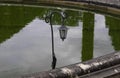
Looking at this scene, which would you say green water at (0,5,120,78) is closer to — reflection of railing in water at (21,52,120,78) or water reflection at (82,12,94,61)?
water reflection at (82,12,94,61)

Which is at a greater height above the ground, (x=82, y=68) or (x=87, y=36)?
(x=82, y=68)

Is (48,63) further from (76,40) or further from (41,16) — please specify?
(41,16)

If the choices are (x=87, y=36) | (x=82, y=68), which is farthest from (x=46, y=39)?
(x=82, y=68)

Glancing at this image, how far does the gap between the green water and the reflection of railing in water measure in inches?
191

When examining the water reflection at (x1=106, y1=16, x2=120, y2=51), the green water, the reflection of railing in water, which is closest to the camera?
the reflection of railing in water

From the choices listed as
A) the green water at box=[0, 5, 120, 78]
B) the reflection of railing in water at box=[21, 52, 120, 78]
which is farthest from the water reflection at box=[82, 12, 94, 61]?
the reflection of railing in water at box=[21, 52, 120, 78]

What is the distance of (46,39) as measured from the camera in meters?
13.4

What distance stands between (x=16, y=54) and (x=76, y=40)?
11.4 feet

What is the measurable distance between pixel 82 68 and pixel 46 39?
30.0 feet

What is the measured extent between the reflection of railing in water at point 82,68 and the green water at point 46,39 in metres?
4.86

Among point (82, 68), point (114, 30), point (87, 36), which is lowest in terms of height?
point (114, 30)

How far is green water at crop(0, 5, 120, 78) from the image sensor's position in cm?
1021

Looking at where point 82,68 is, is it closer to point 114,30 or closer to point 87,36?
point 87,36

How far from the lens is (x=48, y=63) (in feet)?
33.4
